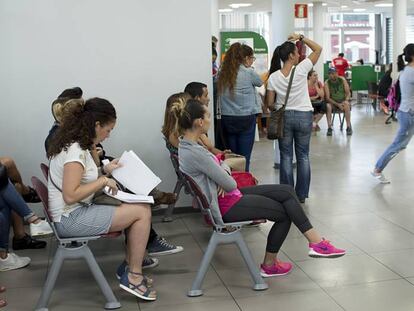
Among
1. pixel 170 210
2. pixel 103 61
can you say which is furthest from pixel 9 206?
pixel 103 61

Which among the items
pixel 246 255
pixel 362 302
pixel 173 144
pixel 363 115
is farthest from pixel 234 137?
pixel 363 115

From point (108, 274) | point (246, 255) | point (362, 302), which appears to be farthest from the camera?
point (108, 274)

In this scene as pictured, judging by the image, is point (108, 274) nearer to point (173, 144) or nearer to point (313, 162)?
point (173, 144)

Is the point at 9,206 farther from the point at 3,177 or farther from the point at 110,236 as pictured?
the point at 110,236

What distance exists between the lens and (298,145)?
5.63 meters

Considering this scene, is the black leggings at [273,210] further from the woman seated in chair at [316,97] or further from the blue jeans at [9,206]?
the woman seated in chair at [316,97]

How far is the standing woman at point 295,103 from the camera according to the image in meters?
5.44

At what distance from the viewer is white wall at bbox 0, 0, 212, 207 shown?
5070 mm

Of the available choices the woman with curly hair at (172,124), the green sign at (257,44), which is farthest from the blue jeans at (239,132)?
the green sign at (257,44)

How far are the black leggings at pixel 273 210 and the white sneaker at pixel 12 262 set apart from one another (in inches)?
61.7

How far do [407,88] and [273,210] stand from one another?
3132 mm

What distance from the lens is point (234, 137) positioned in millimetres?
5719

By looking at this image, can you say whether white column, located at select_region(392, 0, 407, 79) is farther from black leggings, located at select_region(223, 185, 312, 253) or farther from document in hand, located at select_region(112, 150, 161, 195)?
document in hand, located at select_region(112, 150, 161, 195)

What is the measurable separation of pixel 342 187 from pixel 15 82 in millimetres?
3472
